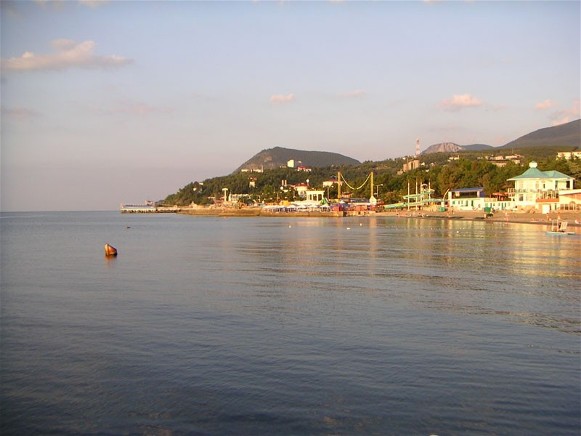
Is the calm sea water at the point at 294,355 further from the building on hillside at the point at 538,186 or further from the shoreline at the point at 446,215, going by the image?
the building on hillside at the point at 538,186

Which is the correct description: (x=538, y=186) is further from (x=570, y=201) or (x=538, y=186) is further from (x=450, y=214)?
(x=450, y=214)

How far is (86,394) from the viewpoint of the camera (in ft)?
35.8

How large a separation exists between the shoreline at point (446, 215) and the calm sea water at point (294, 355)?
53.7 m

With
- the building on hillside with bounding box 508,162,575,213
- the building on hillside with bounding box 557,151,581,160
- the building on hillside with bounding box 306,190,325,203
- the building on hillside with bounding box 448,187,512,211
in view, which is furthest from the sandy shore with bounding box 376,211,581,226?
the building on hillside with bounding box 306,190,325,203

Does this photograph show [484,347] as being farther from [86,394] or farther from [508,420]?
[86,394]

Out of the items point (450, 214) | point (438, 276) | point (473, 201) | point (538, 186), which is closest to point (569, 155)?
point (473, 201)

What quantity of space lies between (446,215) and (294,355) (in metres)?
100

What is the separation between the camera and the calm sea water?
31.7 ft

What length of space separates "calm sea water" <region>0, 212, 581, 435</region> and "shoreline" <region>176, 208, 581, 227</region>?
53.7m

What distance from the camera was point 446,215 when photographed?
356 ft

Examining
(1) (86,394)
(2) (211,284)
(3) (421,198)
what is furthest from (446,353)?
(3) (421,198)

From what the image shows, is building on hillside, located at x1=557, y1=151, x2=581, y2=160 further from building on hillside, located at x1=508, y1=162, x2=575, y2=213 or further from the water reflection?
the water reflection

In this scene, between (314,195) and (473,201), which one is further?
(314,195)

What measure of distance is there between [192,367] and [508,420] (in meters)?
6.56
